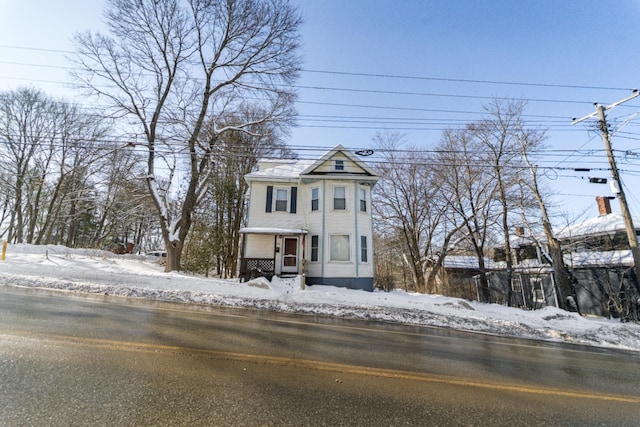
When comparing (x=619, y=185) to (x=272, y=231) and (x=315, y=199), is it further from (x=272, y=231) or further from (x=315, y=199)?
(x=272, y=231)

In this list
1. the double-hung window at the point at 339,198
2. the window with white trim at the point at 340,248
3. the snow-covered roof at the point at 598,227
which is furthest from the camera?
the snow-covered roof at the point at 598,227

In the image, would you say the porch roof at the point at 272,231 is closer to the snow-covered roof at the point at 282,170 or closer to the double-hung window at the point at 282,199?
the double-hung window at the point at 282,199

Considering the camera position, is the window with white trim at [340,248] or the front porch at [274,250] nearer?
the front porch at [274,250]

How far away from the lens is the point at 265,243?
16609 millimetres

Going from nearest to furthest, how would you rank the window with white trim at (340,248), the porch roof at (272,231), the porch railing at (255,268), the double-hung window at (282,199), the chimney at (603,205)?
the porch railing at (255,268), the porch roof at (272,231), the window with white trim at (340,248), the double-hung window at (282,199), the chimney at (603,205)

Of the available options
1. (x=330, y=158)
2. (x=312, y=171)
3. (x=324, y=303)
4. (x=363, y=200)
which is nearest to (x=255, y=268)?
(x=324, y=303)

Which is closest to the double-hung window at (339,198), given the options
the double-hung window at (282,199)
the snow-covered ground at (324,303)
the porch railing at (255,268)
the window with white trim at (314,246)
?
the window with white trim at (314,246)

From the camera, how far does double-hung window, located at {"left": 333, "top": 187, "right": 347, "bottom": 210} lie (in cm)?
1689

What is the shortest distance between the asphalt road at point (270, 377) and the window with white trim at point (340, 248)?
9.68m

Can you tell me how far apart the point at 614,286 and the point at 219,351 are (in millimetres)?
21668

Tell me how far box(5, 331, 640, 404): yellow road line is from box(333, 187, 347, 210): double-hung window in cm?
1298

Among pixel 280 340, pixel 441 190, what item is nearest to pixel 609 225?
pixel 441 190

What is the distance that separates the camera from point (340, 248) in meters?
16.3

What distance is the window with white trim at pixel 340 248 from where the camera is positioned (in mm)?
16156
